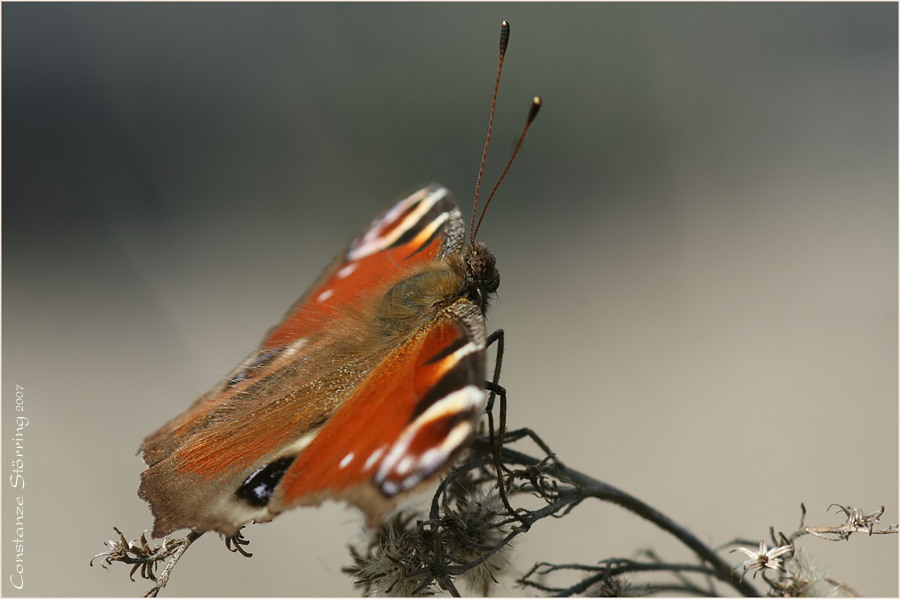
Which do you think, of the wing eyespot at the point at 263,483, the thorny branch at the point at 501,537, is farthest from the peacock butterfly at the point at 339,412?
the thorny branch at the point at 501,537

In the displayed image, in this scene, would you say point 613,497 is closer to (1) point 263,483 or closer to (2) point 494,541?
(2) point 494,541

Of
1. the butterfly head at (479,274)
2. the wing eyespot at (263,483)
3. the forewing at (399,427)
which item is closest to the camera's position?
the forewing at (399,427)

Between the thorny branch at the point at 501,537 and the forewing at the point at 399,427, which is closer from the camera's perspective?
the forewing at the point at 399,427

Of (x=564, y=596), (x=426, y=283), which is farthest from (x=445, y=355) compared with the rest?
(x=564, y=596)

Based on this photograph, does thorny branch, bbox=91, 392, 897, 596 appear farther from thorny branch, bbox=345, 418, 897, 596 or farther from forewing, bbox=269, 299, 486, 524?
forewing, bbox=269, 299, 486, 524

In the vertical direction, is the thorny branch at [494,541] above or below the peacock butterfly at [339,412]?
below

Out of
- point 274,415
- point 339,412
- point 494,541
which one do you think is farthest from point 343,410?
point 494,541

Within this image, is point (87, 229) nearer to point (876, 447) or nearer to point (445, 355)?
point (445, 355)

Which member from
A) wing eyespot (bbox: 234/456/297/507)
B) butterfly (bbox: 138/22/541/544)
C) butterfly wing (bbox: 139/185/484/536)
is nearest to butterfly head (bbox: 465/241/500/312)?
butterfly (bbox: 138/22/541/544)

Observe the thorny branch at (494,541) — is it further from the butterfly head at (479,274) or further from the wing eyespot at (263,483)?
the butterfly head at (479,274)
